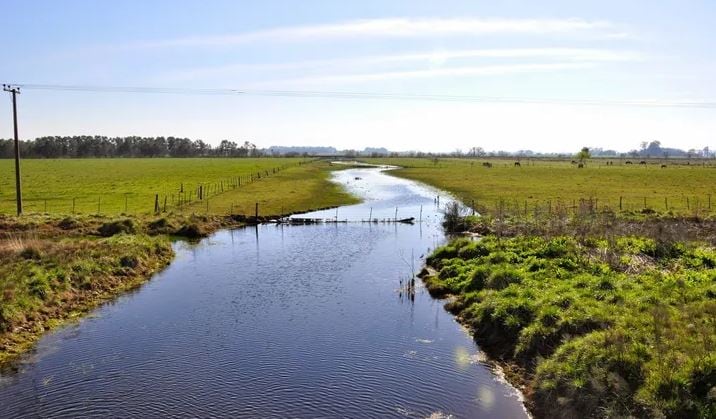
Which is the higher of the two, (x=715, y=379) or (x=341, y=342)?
(x=715, y=379)

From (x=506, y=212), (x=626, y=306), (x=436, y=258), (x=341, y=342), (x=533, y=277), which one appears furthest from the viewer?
(x=506, y=212)

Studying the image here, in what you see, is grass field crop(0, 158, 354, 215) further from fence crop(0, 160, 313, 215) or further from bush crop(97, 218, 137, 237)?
bush crop(97, 218, 137, 237)

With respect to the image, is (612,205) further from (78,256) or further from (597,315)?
(78,256)

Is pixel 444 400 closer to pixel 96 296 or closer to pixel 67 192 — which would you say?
pixel 96 296

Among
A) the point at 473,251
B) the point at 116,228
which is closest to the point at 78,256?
the point at 116,228

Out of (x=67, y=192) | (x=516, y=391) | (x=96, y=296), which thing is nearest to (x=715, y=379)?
Result: (x=516, y=391)

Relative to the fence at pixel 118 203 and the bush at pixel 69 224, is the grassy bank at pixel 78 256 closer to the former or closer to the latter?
the bush at pixel 69 224
